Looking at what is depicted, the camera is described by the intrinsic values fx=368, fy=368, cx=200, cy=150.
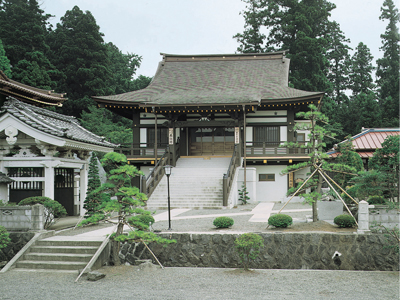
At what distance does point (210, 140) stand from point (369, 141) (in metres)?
11.0

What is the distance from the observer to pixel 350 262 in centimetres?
1004

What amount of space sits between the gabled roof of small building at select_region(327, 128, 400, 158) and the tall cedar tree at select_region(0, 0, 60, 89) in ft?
84.1

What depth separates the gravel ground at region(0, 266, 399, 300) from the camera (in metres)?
7.44

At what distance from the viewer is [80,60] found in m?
39.5

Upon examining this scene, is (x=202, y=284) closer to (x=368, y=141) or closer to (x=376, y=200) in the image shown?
(x=376, y=200)

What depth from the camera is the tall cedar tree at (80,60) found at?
3878 centimetres

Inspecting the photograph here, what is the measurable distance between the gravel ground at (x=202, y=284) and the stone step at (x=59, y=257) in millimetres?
629

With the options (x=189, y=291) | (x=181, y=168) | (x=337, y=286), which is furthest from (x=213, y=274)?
(x=181, y=168)

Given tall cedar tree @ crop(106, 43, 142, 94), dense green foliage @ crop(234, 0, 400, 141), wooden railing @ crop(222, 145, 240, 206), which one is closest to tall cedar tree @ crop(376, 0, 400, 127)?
dense green foliage @ crop(234, 0, 400, 141)

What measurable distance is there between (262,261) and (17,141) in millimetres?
8790

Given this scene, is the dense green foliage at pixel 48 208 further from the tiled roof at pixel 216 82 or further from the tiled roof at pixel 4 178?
the tiled roof at pixel 216 82

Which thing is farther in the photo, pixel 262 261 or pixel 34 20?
pixel 34 20

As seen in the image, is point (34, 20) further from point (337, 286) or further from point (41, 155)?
point (337, 286)

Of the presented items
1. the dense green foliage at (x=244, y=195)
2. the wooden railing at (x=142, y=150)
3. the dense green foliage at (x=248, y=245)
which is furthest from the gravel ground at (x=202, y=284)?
the wooden railing at (x=142, y=150)
